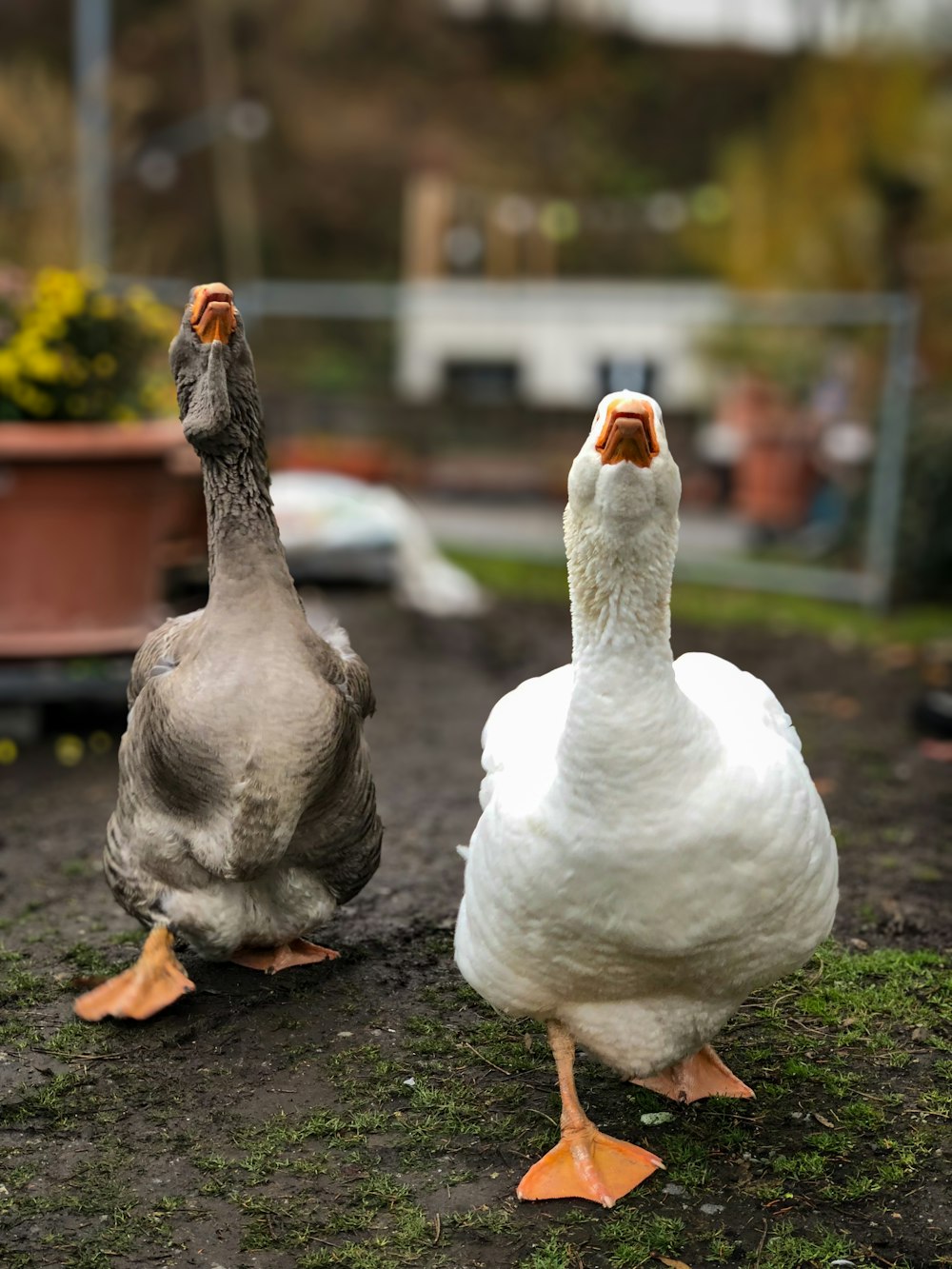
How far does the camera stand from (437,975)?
4.05 meters

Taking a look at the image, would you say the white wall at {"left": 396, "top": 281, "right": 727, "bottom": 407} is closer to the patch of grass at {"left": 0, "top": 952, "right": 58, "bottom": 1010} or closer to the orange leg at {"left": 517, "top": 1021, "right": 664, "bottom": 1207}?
the patch of grass at {"left": 0, "top": 952, "right": 58, "bottom": 1010}

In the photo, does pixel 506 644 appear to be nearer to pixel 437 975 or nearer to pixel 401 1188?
pixel 437 975

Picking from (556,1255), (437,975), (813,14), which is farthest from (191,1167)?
(813,14)

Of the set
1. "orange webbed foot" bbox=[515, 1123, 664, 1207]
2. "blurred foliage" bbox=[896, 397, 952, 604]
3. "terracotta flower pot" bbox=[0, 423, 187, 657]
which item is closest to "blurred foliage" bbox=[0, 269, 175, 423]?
"terracotta flower pot" bbox=[0, 423, 187, 657]

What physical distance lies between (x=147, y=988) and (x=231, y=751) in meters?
0.74

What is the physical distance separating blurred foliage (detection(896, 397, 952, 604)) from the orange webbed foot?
6916 millimetres

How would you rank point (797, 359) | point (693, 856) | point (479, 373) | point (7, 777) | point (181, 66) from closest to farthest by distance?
point (693, 856), point (7, 777), point (797, 359), point (479, 373), point (181, 66)

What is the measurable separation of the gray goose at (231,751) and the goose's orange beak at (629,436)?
3.84 ft

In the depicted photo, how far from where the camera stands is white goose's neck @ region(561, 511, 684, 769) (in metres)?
2.69

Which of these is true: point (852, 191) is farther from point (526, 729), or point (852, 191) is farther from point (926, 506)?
point (526, 729)

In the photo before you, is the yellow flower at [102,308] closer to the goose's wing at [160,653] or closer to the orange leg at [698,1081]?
the goose's wing at [160,653]

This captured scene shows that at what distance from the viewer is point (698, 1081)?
3.34 m

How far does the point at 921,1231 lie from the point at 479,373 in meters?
13.7

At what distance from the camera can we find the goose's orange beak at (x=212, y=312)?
352 cm
